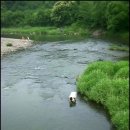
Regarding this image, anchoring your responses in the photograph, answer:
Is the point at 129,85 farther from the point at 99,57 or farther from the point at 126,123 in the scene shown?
the point at 99,57

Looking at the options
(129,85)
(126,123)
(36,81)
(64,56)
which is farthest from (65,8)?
(126,123)

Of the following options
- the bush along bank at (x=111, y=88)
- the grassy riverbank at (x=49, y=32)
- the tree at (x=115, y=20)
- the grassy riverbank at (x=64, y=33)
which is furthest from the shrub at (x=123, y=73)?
the grassy riverbank at (x=49, y=32)

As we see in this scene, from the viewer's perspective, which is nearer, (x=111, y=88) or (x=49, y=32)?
(x=111, y=88)

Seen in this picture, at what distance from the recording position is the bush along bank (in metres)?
14.1

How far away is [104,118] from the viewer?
49.5 feet

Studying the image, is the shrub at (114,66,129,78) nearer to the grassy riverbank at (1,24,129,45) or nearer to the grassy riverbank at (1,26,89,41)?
the grassy riverbank at (1,24,129,45)

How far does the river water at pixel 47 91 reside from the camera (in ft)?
48.2

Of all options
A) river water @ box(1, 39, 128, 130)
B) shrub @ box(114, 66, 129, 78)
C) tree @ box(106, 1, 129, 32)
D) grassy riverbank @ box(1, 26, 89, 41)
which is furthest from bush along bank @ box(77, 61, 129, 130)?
grassy riverbank @ box(1, 26, 89, 41)

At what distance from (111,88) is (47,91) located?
4641 mm

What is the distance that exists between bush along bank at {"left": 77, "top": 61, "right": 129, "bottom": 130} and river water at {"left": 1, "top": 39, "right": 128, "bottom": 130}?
549 millimetres

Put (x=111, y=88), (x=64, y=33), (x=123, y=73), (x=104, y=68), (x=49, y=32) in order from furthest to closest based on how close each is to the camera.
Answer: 1. (x=49, y=32)
2. (x=64, y=33)
3. (x=104, y=68)
4. (x=123, y=73)
5. (x=111, y=88)

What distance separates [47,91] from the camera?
19.8 meters

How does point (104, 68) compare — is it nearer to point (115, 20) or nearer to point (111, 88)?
point (111, 88)

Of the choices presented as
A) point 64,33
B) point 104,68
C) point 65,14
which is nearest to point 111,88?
point 104,68
